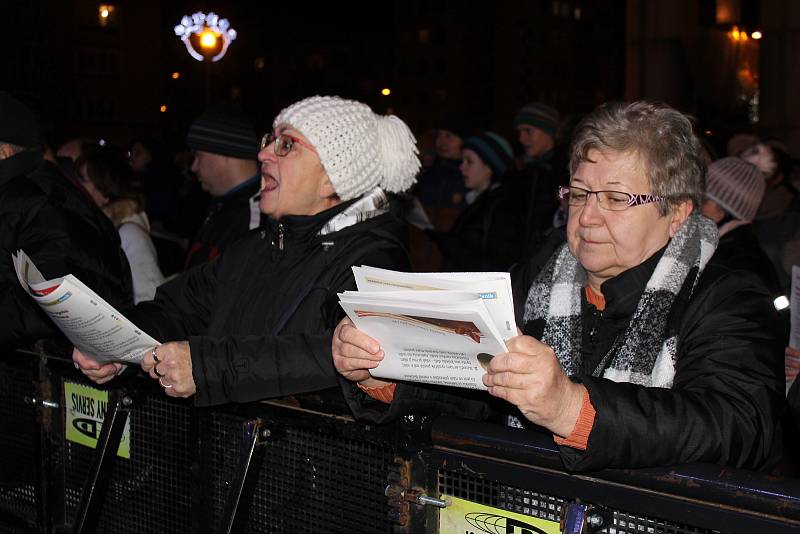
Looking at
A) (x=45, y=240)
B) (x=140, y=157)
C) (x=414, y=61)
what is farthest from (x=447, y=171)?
(x=414, y=61)

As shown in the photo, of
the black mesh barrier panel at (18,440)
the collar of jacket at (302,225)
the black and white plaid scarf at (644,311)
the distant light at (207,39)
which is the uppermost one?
the distant light at (207,39)

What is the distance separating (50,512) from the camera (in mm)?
3805

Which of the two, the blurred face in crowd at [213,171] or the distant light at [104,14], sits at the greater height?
the distant light at [104,14]

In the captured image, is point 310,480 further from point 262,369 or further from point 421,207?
point 421,207

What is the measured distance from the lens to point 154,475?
11.1 ft

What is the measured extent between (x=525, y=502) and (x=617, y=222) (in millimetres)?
882

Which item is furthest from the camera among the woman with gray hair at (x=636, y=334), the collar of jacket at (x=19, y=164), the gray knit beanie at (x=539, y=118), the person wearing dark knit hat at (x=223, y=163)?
the gray knit beanie at (x=539, y=118)

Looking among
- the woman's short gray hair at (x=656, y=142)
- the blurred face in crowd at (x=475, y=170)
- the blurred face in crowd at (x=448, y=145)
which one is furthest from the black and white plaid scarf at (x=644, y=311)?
the blurred face in crowd at (x=448, y=145)

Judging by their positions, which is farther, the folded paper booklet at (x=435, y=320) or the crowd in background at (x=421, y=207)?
the crowd in background at (x=421, y=207)

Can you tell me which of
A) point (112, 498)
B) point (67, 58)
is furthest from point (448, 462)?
point (67, 58)

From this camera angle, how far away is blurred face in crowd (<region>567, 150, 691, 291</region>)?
2770 mm

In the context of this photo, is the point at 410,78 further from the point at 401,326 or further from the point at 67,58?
the point at 401,326

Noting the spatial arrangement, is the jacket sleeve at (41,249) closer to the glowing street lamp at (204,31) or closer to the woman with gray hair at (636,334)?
the woman with gray hair at (636,334)

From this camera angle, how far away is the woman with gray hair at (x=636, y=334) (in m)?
2.14
